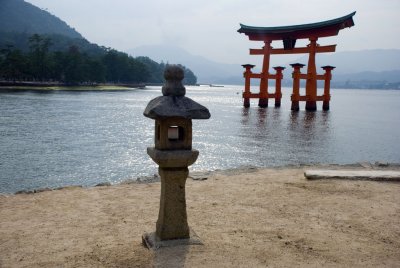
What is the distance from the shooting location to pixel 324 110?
49.7 m

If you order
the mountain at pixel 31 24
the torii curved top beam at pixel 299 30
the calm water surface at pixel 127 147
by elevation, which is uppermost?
→ the mountain at pixel 31 24

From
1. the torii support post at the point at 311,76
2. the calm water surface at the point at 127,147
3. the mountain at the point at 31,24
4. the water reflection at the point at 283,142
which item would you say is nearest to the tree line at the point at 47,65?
the calm water surface at the point at 127,147

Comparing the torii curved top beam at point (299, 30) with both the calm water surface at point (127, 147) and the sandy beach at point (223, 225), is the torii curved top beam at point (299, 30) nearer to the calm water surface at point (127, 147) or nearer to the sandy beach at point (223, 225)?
the calm water surface at point (127, 147)

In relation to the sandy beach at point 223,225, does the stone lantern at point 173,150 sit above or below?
above

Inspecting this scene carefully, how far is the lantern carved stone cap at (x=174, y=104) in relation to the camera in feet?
15.8

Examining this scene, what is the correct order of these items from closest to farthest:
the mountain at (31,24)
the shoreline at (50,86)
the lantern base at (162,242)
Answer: the lantern base at (162,242) < the shoreline at (50,86) < the mountain at (31,24)

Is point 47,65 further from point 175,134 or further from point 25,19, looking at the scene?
point 25,19

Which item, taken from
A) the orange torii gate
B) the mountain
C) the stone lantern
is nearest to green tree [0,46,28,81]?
the orange torii gate

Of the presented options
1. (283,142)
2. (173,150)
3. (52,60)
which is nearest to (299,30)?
(283,142)

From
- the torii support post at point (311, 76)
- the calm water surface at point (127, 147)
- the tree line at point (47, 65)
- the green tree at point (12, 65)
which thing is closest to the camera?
the calm water surface at point (127, 147)

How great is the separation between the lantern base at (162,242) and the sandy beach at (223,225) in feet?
0.29

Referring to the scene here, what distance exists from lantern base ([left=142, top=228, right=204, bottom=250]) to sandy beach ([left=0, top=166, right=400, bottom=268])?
0.29 feet

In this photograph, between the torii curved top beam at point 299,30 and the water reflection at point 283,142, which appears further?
the torii curved top beam at point 299,30

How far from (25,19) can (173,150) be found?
19532 centimetres
